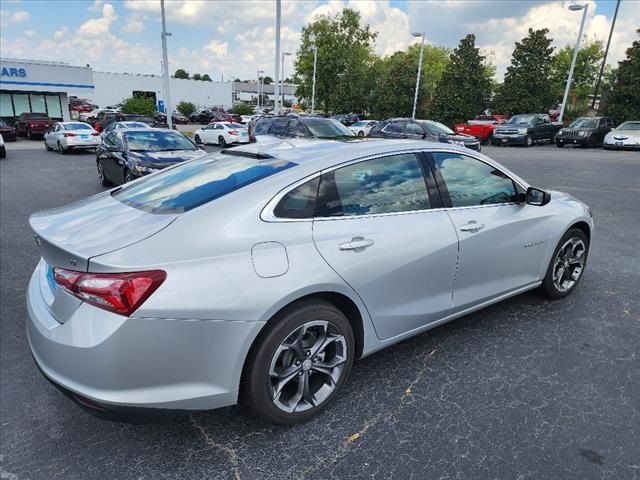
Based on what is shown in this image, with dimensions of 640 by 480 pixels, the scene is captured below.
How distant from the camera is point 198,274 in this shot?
2.07 meters

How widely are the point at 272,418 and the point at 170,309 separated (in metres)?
0.89

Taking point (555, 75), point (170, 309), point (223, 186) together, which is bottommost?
point (170, 309)

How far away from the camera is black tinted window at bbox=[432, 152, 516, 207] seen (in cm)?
321

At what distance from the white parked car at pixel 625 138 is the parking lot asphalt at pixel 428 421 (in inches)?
879

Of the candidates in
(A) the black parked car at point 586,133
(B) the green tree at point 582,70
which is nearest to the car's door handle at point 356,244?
(A) the black parked car at point 586,133

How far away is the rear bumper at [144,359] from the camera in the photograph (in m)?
1.97

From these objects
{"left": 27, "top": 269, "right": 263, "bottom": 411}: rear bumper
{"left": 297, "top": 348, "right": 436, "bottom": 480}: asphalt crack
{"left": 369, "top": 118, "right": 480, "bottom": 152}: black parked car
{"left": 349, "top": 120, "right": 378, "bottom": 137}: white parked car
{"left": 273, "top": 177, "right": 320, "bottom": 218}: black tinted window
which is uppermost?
{"left": 273, "top": 177, "right": 320, "bottom": 218}: black tinted window

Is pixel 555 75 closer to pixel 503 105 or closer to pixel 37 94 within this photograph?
pixel 503 105

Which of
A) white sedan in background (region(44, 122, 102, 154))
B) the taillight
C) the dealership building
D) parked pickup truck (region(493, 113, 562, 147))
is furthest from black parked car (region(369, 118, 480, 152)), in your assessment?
the dealership building

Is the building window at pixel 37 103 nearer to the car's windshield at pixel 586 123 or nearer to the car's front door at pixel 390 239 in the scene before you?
the car's windshield at pixel 586 123

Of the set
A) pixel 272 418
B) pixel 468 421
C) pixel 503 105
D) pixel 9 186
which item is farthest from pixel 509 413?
pixel 503 105

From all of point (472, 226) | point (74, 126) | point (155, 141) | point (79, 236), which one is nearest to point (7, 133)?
point (74, 126)

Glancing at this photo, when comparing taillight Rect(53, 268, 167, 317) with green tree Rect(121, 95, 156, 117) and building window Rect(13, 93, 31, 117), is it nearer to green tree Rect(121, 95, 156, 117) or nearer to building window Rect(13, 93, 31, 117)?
green tree Rect(121, 95, 156, 117)

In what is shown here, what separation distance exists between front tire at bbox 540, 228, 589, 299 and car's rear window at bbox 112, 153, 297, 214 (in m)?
2.74
